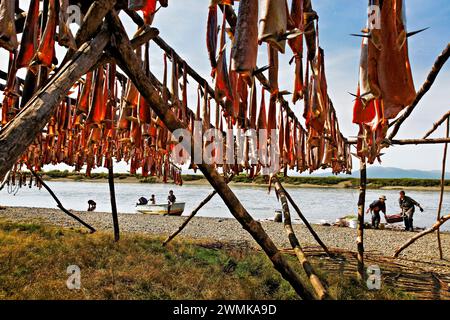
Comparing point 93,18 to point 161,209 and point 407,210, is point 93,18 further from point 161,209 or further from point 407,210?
point 161,209

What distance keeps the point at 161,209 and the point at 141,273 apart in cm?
1653

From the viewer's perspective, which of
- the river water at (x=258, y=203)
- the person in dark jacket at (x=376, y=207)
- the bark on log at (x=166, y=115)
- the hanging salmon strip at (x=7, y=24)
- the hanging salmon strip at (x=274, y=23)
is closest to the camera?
the hanging salmon strip at (x=274, y=23)

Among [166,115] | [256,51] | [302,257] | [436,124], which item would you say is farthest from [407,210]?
[256,51]

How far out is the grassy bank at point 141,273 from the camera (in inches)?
194

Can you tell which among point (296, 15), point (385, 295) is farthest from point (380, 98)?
point (385, 295)

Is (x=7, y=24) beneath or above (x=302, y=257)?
above

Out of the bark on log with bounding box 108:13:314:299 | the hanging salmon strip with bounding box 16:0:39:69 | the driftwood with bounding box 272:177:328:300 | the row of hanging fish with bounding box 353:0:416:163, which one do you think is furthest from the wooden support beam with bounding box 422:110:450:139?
the hanging salmon strip with bounding box 16:0:39:69

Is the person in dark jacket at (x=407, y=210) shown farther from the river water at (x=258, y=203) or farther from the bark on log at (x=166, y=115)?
the bark on log at (x=166, y=115)

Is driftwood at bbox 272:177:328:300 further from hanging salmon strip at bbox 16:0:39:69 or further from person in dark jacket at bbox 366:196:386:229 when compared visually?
person in dark jacket at bbox 366:196:386:229

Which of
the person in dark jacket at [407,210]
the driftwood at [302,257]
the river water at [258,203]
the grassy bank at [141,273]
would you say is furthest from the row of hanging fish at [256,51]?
the river water at [258,203]

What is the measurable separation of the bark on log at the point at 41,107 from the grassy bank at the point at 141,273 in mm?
4401

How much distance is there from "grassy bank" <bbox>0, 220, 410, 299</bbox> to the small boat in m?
13.6

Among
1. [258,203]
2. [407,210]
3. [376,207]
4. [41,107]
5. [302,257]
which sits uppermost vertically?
[41,107]

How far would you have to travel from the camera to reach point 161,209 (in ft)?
72.1
